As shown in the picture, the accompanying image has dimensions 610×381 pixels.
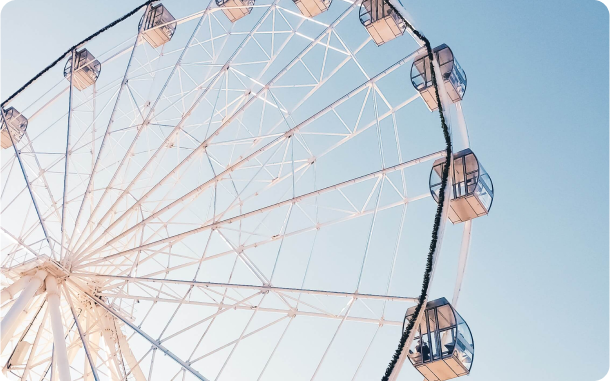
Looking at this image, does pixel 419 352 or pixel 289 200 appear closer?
pixel 419 352

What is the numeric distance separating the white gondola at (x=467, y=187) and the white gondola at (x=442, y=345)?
2.55 metres

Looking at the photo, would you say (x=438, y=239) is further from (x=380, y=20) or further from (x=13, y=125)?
(x=13, y=125)

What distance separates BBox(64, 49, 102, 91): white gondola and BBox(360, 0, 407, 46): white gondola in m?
8.28

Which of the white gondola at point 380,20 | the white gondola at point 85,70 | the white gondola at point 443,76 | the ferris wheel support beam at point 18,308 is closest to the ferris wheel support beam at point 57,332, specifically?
the ferris wheel support beam at point 18,308

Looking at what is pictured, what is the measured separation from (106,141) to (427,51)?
26.5 feet

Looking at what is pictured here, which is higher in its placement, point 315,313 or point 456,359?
point 315,313

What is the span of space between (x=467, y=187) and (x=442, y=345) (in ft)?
12.1

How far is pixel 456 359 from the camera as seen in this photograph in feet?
44.1

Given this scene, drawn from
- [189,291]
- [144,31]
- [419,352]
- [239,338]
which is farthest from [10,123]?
[419,352]

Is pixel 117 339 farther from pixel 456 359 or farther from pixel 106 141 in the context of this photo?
pixel 456 359

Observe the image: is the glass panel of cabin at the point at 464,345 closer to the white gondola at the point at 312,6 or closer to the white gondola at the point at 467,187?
the white gondola at the point at 467,187

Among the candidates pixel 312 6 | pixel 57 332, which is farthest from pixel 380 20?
pixel 57 332

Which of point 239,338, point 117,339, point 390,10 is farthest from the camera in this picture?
point 390,10

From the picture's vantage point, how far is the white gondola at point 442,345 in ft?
44.5
